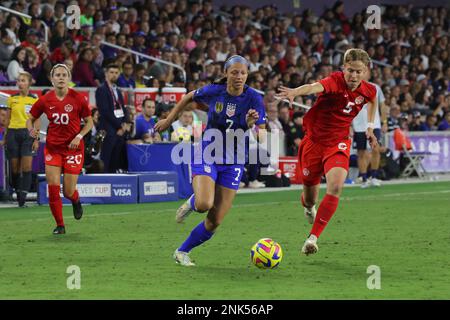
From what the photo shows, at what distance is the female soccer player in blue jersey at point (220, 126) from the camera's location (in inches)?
424

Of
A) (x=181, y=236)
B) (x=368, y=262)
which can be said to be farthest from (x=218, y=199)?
(x=181, y=236)

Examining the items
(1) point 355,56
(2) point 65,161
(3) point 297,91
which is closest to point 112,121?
(2) point 65,161

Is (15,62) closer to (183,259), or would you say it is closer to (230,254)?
(230,254)

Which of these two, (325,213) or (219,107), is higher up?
(219,107)

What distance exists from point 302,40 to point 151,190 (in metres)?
13.9

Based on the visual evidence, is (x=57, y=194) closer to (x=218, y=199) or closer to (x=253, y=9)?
(x=218, y=199)

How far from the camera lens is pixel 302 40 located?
104 feet

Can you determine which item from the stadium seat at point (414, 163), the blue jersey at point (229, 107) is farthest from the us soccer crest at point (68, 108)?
the stadium seat at point (414, 163)

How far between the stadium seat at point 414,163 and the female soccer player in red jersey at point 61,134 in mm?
12613

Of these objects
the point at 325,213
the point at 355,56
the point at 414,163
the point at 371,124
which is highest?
the point at 355,56

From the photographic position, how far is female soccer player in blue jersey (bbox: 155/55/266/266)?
1078 centimetres

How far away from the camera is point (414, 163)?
25609mm

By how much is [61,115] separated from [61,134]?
0.27m

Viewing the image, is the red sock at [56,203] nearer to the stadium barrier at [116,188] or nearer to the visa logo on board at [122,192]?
the stadium barrier at [116,188]
